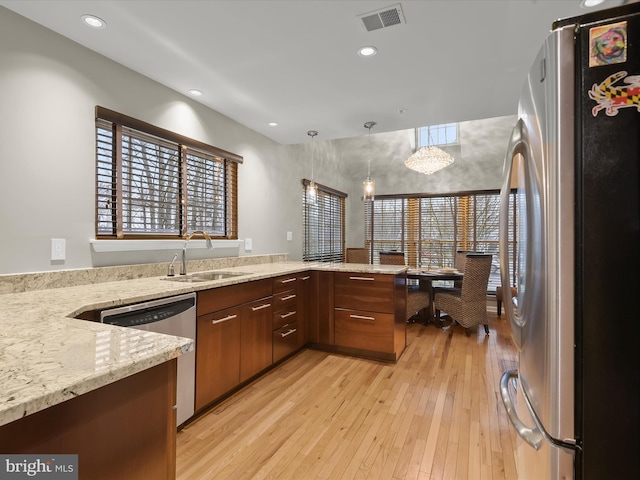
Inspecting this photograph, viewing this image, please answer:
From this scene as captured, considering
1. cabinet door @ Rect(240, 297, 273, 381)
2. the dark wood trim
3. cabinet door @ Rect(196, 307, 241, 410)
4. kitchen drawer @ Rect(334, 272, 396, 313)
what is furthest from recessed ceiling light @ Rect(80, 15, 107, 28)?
kitchen drawer @ Rect(334, 272, 396, 313)

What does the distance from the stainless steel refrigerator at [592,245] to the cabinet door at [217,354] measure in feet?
6.19

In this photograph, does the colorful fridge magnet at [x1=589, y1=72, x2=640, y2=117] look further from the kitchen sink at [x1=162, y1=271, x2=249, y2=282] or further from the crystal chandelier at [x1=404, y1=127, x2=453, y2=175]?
the crystal chandelier at [x1=404, y1=127, x2=453, y2=175]

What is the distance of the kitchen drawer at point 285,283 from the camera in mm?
2887

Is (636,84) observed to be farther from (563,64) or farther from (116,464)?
(116,464)

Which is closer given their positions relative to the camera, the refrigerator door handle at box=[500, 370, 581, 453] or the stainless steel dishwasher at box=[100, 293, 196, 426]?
the refrigerator door handle at box=[500, 370, 581, 453]

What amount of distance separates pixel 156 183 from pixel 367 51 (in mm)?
1906

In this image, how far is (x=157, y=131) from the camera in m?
2.57

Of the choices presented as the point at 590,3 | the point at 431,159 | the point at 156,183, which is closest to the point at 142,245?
the point at 156,183

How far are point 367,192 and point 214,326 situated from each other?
2.21 metres

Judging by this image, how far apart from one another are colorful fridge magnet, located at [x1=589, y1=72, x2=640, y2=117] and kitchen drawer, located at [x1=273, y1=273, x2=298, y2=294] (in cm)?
246

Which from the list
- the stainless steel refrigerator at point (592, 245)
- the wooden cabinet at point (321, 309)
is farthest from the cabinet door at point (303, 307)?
the stainless steel refrigerator at point (592, 245)

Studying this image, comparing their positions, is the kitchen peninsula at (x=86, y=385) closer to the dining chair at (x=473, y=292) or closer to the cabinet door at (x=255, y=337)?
the cabinet door at (x=255, y=337)

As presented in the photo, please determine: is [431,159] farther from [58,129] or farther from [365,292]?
[58,129]

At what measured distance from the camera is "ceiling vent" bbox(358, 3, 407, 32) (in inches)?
70.2
